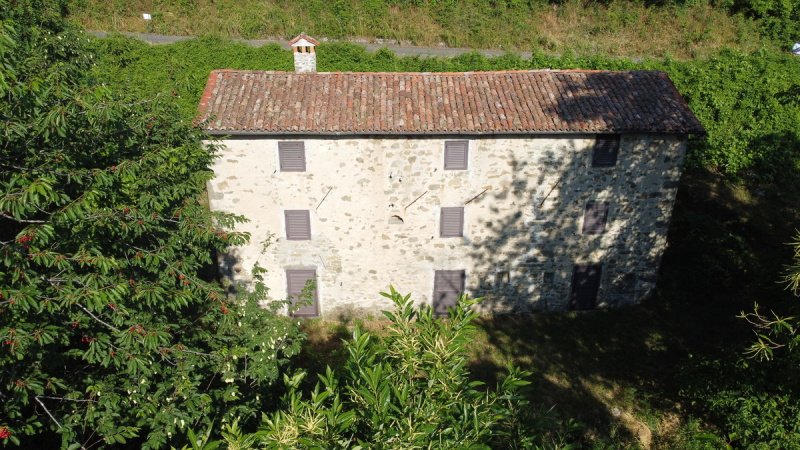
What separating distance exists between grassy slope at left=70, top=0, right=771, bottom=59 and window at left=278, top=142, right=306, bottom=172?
1382cm

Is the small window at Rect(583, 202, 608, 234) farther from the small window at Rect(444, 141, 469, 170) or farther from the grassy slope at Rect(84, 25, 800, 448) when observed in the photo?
the small window at Rect(444, 141, 469, 170)

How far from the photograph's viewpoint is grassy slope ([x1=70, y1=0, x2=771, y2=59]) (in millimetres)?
25531

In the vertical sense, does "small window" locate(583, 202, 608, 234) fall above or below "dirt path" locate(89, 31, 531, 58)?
below

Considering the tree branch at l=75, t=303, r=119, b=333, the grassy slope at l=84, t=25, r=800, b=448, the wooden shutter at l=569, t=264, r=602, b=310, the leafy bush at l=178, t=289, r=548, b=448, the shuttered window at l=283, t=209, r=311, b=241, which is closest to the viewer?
the leafy bush at l=178, t=289, r=548, b=448

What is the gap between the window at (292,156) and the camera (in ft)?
44.1

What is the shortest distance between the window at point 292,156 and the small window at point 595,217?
24.5 ft

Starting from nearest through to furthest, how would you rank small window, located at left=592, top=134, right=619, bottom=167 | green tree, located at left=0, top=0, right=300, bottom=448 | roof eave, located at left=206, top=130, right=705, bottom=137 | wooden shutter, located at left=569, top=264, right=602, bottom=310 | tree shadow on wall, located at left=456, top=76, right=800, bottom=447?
green tree, located at left=0, top=0, right=300, bottom=448
roof eave, located at left=206, top=130, right=705, bottom=137
tree shadow on wall, located at left=456, top=76, right=800, bottom=447
small window, located at left=592, top=134, right=619, bottom=167
wooden shutter, located at left=569, top=264, right=602, bottom=310

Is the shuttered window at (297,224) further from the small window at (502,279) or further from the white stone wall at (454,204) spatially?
the small window at (502,279)

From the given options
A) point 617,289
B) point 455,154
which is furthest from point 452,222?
point 617,289

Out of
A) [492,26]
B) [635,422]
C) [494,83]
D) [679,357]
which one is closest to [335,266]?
[494,83]

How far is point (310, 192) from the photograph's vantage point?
13.9 m

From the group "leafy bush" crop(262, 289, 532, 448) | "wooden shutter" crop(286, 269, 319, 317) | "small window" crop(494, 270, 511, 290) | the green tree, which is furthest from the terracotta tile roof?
"leafy bush" crop(262, 289, 532, 448)

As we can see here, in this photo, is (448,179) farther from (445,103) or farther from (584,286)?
(584,286)

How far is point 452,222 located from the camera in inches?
573
